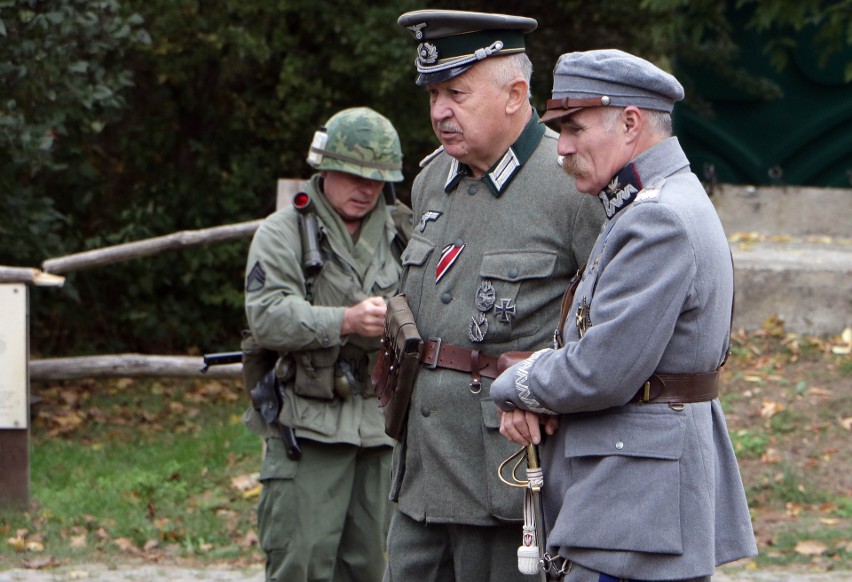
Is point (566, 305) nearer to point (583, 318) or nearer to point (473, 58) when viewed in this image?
point (583, 318)

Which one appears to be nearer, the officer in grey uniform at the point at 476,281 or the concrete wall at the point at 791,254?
the officer in grey uniform at the point at 476,281

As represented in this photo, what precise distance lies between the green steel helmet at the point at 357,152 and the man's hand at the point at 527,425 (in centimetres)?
167

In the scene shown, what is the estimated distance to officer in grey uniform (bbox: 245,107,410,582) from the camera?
4.76 meters

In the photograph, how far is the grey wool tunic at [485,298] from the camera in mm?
3664

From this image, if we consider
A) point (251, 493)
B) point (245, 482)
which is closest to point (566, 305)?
point (251, 493)

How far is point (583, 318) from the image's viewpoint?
3229 millimetres

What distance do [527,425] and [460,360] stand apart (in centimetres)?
50

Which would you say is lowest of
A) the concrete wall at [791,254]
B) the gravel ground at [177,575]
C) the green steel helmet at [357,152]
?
the gravel ground at [177,575]

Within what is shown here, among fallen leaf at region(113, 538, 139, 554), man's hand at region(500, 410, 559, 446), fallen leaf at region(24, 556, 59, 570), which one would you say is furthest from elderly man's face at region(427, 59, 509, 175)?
fallen leaf at region(113, 538, 139, 554)

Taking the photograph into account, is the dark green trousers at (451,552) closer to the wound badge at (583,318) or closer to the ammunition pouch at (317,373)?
the wound badge at (583,318)

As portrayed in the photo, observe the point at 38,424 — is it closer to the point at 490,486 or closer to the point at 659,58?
the point at 659,58

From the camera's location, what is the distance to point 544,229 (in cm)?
371

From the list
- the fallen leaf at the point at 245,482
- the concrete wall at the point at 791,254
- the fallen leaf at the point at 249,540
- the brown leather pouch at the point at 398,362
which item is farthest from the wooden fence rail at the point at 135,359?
the brown leather pouch at the point at 398,362

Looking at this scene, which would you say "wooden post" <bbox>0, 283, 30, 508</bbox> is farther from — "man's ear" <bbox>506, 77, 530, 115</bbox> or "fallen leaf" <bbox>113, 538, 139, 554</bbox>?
"man's ear" <bbox>506, 77, 530, 115</bbox>
